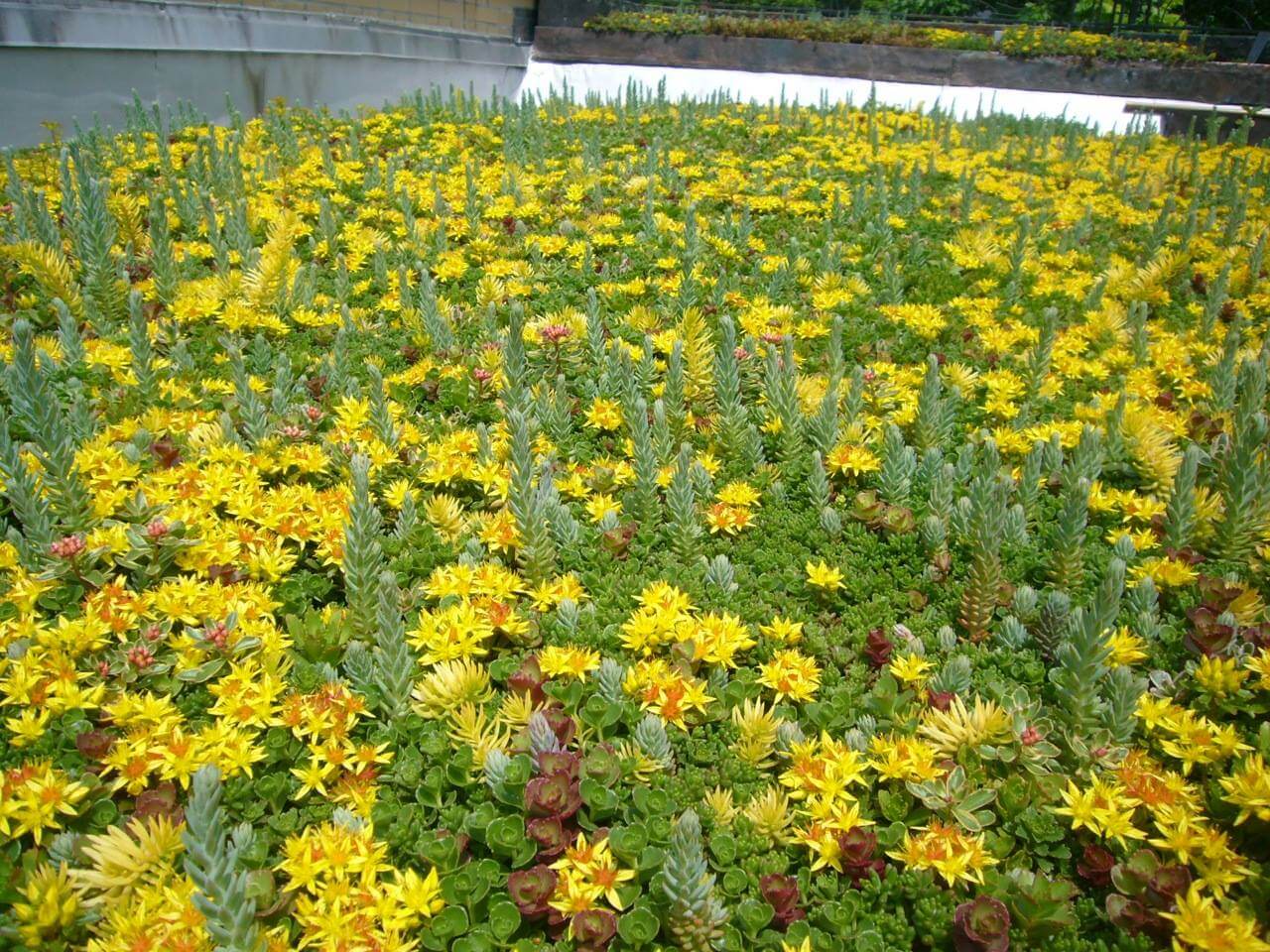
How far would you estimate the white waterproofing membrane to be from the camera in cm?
1336

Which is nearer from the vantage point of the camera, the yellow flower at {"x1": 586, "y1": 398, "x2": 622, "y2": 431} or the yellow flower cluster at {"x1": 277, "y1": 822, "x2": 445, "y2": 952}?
the yellow flower cluster at {"x1": 277, "y1": 822, "x2": 445, "y2": 952}

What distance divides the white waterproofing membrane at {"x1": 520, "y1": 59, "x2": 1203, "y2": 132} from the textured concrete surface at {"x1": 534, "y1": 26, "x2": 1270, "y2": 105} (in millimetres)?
154

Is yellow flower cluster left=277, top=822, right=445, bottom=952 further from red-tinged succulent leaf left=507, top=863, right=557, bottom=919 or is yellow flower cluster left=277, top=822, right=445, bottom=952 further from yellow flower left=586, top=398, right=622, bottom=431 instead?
yellow flower left=586, top=398, right=622, bottom=431

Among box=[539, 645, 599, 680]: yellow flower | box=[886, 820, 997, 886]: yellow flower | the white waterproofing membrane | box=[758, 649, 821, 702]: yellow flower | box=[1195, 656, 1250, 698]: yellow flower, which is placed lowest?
box=[886, 820, 997, 886]: yellow flower

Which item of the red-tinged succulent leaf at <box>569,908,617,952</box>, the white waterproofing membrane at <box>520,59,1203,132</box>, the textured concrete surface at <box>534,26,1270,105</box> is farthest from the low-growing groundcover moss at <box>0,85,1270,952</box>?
the textured concrete surface at <box>534,26,1270,105</box>

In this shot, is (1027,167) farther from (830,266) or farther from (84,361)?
(84,361)

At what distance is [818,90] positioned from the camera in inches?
595

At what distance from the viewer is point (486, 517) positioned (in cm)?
327

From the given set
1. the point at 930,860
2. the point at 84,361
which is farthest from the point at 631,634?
the point at 84,361

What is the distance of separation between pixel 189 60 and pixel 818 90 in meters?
10.5

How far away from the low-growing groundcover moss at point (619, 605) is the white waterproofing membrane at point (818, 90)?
8.21m

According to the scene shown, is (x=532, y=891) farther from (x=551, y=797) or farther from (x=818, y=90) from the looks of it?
(x=818, y=90)

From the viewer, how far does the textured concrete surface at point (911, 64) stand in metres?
12.9

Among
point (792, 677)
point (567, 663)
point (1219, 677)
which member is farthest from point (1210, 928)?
point (567, 663)
